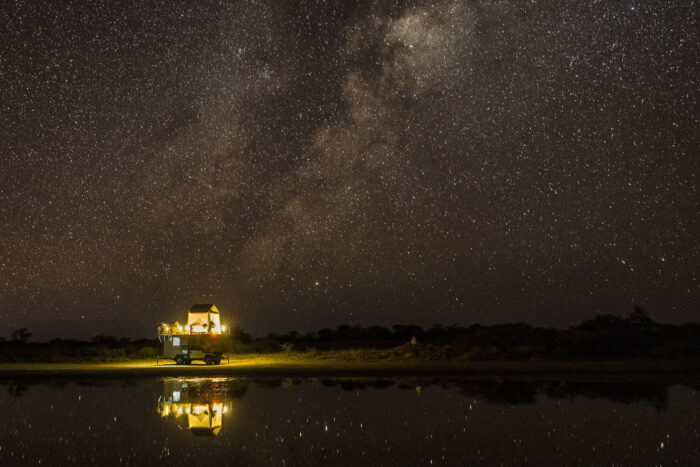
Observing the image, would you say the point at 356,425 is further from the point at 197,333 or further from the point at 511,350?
the point at 197,333

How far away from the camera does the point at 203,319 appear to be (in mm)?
43500

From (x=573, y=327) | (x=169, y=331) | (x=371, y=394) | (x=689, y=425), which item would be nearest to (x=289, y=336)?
(x=573, y=327)

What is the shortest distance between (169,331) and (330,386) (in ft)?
78.2

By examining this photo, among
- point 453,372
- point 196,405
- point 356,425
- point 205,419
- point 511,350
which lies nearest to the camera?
point 356,425

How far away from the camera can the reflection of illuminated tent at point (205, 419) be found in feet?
37.4

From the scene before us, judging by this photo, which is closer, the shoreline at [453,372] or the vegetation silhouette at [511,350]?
the shoreline at [453,372]

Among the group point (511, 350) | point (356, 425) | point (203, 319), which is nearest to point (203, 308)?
point (203, 319)

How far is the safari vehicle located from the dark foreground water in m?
19.1

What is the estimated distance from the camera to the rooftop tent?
142 feet

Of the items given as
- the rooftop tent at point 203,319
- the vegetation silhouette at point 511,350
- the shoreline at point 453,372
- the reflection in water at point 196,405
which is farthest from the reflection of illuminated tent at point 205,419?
the rooftop tent at point 203,319

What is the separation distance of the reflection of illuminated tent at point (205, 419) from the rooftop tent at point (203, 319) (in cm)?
2909

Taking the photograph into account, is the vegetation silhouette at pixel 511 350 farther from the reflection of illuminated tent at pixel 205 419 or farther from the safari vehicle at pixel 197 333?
the reflection of illuminated tent at pixel 205 419

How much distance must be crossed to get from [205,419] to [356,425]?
293cm

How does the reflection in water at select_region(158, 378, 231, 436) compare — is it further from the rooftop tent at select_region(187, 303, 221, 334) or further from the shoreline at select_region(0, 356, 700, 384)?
the rooftop tent at select_region(187, 303, 221, 334)
